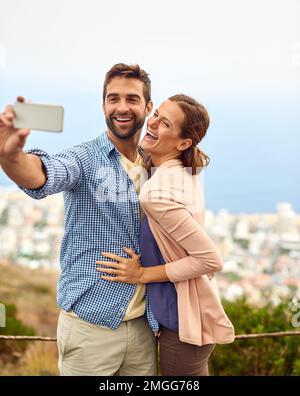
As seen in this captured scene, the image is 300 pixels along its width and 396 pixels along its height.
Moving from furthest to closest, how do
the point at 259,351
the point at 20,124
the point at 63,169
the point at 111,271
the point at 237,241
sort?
the point at 237,241 → the point at 259,351 → the point at 111,271 → the point at 63,169 → the point at 20,124

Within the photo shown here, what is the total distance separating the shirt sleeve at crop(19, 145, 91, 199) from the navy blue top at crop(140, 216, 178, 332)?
0.61ft

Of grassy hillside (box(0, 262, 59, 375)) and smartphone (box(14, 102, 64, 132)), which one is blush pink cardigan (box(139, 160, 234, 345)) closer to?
smartphone (box(14, 102, 64, 132))

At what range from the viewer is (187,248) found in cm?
117

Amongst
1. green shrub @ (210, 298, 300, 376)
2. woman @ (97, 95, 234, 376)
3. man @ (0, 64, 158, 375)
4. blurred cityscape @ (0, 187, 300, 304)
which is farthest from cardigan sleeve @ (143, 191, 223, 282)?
blurred cityscape @ (0, 187, 300, 304)

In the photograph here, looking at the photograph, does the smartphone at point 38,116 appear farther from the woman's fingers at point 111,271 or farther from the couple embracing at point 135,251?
the woman's fingers at point 111,271

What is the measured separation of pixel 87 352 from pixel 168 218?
0.38 metres

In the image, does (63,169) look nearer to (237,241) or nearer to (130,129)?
(130,129)

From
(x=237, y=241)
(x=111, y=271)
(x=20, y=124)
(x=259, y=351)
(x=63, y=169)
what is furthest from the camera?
(x=237, y=241)

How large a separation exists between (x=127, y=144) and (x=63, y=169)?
0.22m

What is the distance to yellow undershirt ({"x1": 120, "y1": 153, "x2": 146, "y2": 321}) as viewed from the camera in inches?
49.3

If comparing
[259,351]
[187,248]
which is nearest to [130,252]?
[187,248]

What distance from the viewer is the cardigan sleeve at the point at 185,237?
1.14 m

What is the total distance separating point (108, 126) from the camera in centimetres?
129

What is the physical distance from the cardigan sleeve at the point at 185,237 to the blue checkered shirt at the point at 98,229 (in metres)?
0.09
